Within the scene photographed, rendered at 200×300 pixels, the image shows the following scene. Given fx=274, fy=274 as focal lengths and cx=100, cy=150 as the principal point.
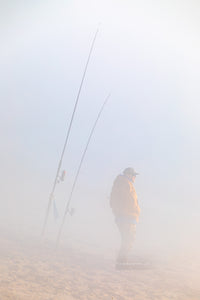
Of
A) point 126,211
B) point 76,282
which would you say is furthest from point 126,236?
point 76,282

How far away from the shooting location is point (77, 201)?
29.0 metres

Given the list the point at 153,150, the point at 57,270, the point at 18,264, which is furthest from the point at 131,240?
the point at 153,150

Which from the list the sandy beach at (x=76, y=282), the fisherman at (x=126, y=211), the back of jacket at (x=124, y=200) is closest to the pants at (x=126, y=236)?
the fisherman at (x=126, y=211)

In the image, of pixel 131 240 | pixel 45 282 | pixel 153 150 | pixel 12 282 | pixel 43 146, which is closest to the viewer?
pixel 12 282

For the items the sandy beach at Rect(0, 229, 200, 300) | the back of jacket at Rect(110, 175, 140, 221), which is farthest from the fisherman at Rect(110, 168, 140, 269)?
the sandy beach at Rect(0, 229, 200, 300)

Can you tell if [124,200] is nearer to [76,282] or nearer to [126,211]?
[126,211]

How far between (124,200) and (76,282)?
6.97ft

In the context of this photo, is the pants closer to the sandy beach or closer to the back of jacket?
the back of jacket

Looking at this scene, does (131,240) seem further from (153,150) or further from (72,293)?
(153,150)

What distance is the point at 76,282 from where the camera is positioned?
3.34m

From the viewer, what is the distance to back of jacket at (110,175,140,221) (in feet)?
17.0

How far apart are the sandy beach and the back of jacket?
1.01m

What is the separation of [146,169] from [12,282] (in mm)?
85671

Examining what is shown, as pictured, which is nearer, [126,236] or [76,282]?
[76,282]
